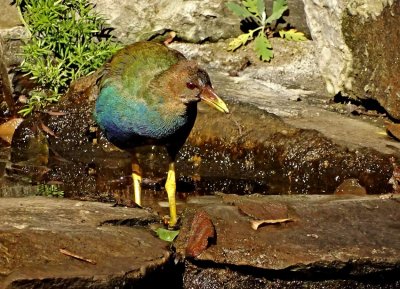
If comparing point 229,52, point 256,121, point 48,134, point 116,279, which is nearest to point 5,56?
point 48,134

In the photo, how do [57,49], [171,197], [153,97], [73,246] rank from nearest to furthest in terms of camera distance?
[73,246]
[153,97]
[171,197]
[57,49]

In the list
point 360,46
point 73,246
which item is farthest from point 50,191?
point 360,46

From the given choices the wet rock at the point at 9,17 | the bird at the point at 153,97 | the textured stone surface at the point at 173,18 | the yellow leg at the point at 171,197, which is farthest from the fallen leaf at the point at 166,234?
the wet rock at the point at 9,17

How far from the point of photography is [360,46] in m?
7.15

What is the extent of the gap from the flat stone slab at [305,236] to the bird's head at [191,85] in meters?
0.55

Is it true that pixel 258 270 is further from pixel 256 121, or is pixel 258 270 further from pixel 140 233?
pixel 256 121

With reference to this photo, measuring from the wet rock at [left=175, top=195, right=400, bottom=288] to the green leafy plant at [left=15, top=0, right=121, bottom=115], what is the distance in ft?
9.90

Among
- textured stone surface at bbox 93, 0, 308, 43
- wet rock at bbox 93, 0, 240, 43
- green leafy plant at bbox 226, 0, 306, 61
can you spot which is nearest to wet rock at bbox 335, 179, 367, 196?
green leafy plant at bbox 226, 0, 306, 61

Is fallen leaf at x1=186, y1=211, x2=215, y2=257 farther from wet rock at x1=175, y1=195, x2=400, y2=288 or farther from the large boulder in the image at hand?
the large boulder

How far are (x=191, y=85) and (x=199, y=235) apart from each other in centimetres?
88

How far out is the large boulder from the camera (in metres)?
6.88

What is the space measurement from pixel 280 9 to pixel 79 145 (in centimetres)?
210

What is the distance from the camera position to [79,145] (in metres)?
7.29

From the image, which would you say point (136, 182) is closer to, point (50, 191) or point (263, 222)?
point (50, 191)
